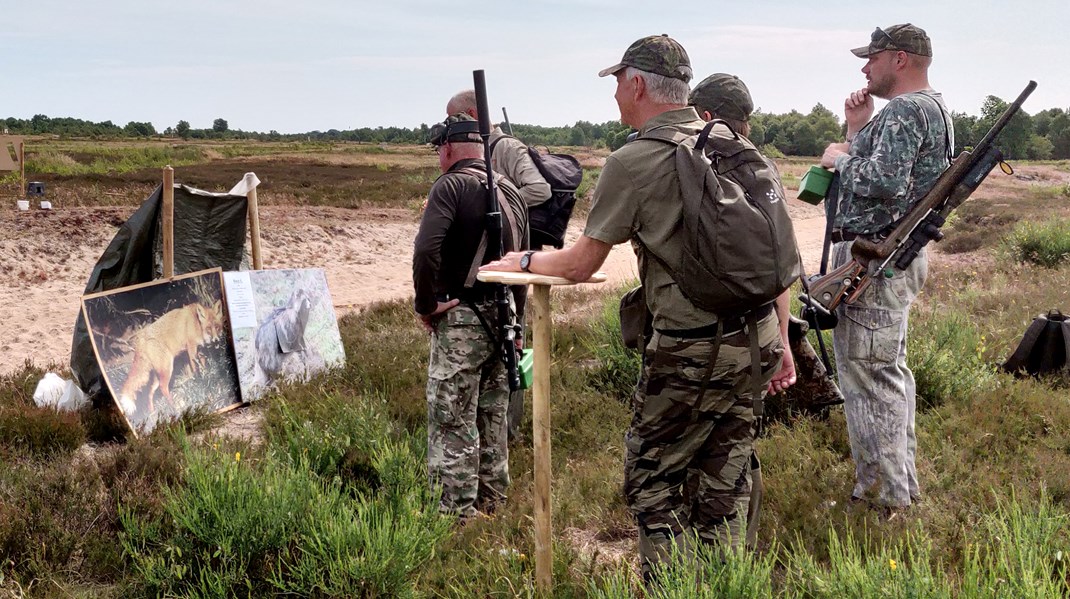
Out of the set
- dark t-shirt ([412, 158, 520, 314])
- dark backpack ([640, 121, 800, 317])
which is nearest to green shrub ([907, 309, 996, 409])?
dark t-shirt ([412, 158, 520, 314])

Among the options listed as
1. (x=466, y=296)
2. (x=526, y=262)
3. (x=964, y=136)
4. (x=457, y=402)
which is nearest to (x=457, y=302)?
→ (x=466, y=296)

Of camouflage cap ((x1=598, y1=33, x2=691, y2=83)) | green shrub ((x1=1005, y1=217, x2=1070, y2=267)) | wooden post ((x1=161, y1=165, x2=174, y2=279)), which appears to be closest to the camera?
camouflage cap ((x1=598, y1=33, x2=691, y2=83))

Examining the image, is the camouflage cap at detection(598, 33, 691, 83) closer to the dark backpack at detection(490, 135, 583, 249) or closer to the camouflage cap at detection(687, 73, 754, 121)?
the camouflage cap at detection(687, 73, 754, 121)

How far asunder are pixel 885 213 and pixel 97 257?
1248 cm

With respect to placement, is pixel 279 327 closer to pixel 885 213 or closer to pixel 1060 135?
pixel 885 213

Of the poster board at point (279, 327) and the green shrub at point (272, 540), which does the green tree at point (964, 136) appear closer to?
the green shrub at point (272, 540)

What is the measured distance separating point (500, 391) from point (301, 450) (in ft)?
3.99

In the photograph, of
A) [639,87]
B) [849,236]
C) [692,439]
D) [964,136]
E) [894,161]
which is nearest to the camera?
[639,87]

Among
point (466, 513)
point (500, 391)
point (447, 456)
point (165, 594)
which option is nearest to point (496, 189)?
point (500, 391)

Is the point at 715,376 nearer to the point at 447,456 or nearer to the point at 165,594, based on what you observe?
the point at 447,456

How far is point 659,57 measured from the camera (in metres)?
2.83

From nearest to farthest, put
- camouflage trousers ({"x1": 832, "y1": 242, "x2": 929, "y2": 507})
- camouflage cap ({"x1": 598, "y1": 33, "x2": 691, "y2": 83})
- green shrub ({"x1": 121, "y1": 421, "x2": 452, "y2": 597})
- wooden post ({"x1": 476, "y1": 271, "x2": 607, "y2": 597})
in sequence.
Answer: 1. wooden post ({"x1": 476, "y1": 271, "x2": 607, "y2": 597})
2. camouflage cap ({"x1": 598, "y1": 33, "x2": 691, "y2": 83})
3. green shrub ({"x1": 121, "y1": 421, "x2": 452, "y2": 597})
4. camouflage trousers ({"x1": 832, "y1": 242, "x2": 929, "y2": 507})

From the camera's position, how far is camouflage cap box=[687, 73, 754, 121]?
3592 mm

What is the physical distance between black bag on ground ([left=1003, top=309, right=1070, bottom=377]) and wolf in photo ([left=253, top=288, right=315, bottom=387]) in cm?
595
